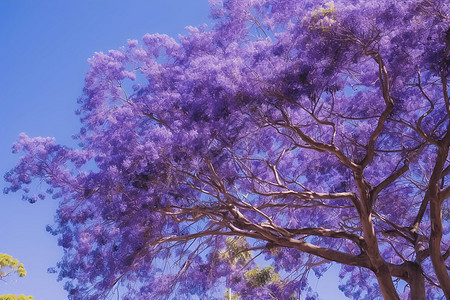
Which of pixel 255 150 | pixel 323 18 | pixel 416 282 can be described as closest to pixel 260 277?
pixel 255 150

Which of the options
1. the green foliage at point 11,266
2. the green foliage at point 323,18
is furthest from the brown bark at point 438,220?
the green foliage at point 11,266

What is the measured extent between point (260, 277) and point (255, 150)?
3.67 m

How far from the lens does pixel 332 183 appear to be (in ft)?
36.3

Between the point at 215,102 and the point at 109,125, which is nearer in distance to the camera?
the point at 215,102

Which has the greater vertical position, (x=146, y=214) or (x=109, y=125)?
(x=109, y=125)

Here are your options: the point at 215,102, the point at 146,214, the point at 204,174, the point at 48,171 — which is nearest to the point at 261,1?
the point at 215,102

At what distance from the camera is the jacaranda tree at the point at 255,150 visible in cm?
838

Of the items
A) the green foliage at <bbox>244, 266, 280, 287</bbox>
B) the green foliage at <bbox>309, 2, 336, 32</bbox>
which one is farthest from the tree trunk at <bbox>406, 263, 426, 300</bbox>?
the green foliage at <bbox>309, 2, 336, 32</bbox>

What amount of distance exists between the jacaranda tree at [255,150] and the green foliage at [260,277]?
41cm

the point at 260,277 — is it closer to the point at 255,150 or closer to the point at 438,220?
the point at 255,150

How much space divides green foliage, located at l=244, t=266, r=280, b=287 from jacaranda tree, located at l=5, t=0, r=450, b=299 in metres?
0.41

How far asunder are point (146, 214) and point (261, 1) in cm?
441

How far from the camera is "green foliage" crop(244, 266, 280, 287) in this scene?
40.6 ft

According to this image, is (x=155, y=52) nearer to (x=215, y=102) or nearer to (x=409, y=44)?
(x=215, y=102)
